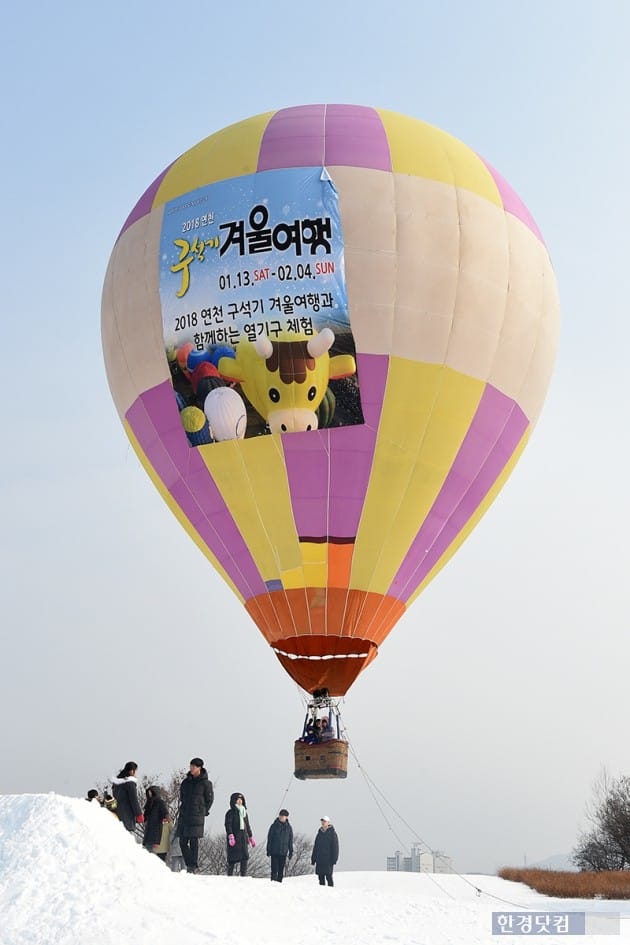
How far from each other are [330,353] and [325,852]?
679cm

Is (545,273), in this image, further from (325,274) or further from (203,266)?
(203,266)

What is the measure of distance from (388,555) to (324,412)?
245cm

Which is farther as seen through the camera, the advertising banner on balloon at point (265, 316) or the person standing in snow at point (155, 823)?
the advertising banner on balloon at point (265, 316)

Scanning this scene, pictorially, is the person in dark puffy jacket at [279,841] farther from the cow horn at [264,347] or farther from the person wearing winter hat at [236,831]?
the cow horn at [264,347]

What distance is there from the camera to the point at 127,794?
1313 centimetres

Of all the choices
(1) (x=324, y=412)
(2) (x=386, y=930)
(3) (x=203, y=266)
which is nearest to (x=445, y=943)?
(2) (x=386, y=930)

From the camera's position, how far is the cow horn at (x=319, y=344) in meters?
17.6

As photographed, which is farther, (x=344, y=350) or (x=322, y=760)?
(x=322, y=760)

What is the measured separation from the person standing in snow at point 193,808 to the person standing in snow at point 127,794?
25.5 inches

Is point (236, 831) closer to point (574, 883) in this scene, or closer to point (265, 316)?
point (265, 316)

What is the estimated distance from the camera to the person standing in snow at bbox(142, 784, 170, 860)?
13453 mm

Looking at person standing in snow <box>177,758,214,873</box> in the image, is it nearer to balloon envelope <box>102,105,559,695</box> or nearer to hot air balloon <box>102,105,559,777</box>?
hot air balloon <box>102,105,559,777</box>

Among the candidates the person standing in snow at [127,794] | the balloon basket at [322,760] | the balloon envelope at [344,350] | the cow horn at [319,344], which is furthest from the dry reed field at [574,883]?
the cow horn at [319,344]

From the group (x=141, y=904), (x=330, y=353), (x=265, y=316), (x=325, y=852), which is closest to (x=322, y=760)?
(x=325, y=852)
